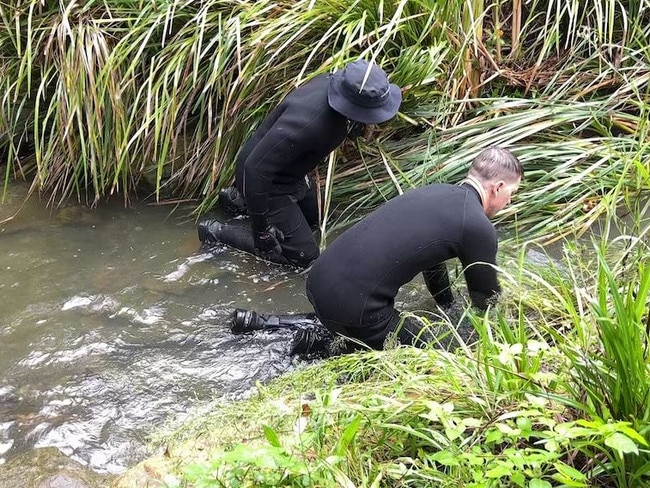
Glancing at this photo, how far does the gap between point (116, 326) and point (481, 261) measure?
69.9 inches

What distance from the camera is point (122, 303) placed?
3.31 metres

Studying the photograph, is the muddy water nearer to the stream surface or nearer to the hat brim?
the stream surface

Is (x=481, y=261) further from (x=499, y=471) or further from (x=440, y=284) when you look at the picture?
(x=499, y=471)

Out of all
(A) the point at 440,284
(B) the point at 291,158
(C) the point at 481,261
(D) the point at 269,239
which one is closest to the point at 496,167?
(C) the point at 481,261

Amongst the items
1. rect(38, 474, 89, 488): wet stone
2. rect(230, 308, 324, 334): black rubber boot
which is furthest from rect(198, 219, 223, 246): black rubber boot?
rect(38, 474, 89, 488): wet stone

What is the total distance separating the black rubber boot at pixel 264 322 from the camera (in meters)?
3.03

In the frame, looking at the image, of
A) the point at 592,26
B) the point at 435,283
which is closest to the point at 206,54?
the point at 435,283

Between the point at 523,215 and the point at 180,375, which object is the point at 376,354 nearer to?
the point at 180,375

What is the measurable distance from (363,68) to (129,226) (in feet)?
5.81

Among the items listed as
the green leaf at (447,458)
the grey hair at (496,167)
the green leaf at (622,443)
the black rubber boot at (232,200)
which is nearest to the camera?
the green leaf at (622,443)

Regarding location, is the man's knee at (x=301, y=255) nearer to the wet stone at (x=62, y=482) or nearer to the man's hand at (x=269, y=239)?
the man's hand at (x=269, y=239)

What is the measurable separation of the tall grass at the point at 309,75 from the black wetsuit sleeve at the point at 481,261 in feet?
3.59

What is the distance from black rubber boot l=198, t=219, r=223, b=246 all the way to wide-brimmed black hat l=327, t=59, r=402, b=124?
1054 millimetres

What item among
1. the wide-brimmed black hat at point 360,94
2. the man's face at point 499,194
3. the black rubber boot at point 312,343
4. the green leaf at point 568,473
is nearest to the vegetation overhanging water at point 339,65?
the wide-brimmed black hat at point 360,94
